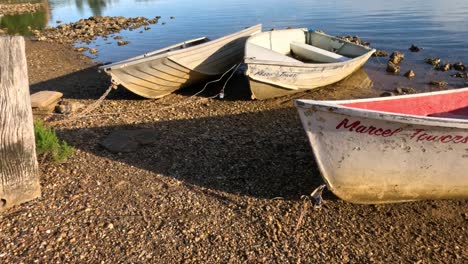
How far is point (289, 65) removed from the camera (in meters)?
9.64

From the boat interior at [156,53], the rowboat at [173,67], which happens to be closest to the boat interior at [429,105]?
the rowboat at [173,67]

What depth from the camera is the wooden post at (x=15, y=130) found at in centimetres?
470

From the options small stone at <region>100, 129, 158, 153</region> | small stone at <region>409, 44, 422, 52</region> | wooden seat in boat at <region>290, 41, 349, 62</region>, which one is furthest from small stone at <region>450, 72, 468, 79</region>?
small stone at <region>100, 129, 158, 153</region>

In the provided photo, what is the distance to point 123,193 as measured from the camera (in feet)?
18.7

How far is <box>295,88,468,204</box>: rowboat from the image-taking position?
188 inches

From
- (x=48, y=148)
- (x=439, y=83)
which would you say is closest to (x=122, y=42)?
(x=439, y=83)

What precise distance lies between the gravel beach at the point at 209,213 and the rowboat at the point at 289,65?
208cm

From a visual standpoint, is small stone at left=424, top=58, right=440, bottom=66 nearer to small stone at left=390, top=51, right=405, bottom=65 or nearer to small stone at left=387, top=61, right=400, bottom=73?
small stone at left=390, top=51, right=405, bottom=65

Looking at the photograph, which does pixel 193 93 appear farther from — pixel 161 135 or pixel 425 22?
pixel 425 22

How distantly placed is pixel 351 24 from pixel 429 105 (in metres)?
19.6

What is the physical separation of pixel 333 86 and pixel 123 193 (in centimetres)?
799

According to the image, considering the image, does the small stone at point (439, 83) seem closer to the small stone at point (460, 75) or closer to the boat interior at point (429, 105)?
the small stone at point (460, 75)

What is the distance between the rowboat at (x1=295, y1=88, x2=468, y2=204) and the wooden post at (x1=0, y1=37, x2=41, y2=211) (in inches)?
137

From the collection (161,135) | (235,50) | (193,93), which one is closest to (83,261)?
(161,135)
